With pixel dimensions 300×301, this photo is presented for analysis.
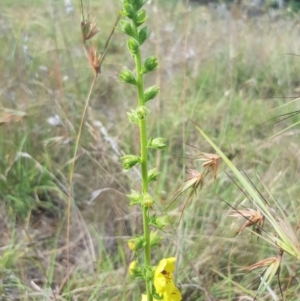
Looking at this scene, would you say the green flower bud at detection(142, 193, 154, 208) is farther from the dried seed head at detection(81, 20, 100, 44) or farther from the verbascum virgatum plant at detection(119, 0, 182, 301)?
the dried seed head at detection(81, 20, 100, 44)

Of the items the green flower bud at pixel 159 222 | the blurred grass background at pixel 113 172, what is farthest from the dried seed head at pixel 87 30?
the green flower bud at pixel 159 222

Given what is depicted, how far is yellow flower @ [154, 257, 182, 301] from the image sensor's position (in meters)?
1.09

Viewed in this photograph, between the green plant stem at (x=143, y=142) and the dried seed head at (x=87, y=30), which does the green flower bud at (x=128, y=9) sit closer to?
the green plant stem at (x=143, y=142)

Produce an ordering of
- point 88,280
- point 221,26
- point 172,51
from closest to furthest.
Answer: point 88,280 < point 172,51 < point 221,26

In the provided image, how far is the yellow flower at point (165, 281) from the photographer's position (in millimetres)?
1095

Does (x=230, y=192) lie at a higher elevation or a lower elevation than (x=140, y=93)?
lower

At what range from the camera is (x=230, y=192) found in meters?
2.16

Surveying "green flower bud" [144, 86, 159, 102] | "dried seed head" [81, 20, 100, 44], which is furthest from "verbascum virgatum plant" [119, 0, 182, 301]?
"dried seed head" [81, 20, 100, 44]

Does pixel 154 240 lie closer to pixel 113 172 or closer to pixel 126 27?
pixel 126 27

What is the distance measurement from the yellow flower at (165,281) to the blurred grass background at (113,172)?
19 cm

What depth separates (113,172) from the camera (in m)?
2.22

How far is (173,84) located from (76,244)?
166 centimetres

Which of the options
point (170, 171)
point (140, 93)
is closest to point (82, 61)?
point (170, 171)

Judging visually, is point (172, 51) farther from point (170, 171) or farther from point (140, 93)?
point (140, 93)
